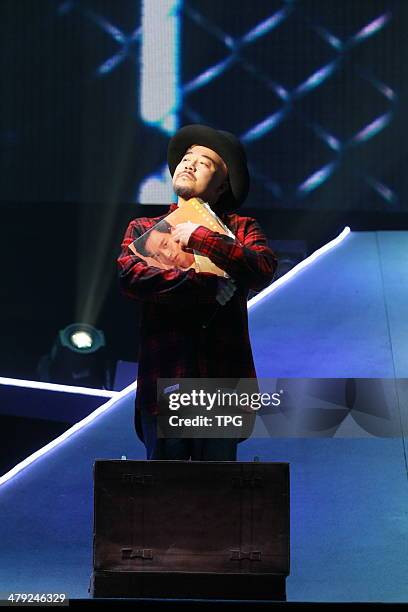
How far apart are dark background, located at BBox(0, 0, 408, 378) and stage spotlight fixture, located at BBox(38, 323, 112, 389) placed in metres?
0.77

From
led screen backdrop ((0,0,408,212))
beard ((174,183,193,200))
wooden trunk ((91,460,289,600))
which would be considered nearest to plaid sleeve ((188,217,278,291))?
beard ((174,183,193,200))

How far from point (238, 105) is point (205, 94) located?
191 millimetres

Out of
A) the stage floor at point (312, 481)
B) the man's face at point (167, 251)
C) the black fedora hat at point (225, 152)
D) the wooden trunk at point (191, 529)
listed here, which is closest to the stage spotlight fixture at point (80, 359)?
the stage floor at point (312, 481)

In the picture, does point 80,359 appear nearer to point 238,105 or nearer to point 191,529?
point 238,105

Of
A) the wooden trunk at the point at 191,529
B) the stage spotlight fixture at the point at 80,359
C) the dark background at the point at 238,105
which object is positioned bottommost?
the wooden trunk at the point at 191,529

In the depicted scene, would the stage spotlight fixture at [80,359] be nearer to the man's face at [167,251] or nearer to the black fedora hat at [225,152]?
the black fedora hat at [225,152]

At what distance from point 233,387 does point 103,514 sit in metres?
0.40

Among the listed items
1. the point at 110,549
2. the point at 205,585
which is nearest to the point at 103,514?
the point at 110,549

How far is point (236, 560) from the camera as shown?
2.56 metres

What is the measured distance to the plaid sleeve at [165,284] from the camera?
2705mm

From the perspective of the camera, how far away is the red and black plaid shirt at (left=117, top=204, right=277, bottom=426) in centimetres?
271

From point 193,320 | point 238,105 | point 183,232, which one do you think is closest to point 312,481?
point 193,320

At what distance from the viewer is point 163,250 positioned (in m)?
2.79

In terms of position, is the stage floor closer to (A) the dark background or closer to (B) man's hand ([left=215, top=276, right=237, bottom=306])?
(B) man's hand ([left=215, top=276, right=237, bottom=306])
